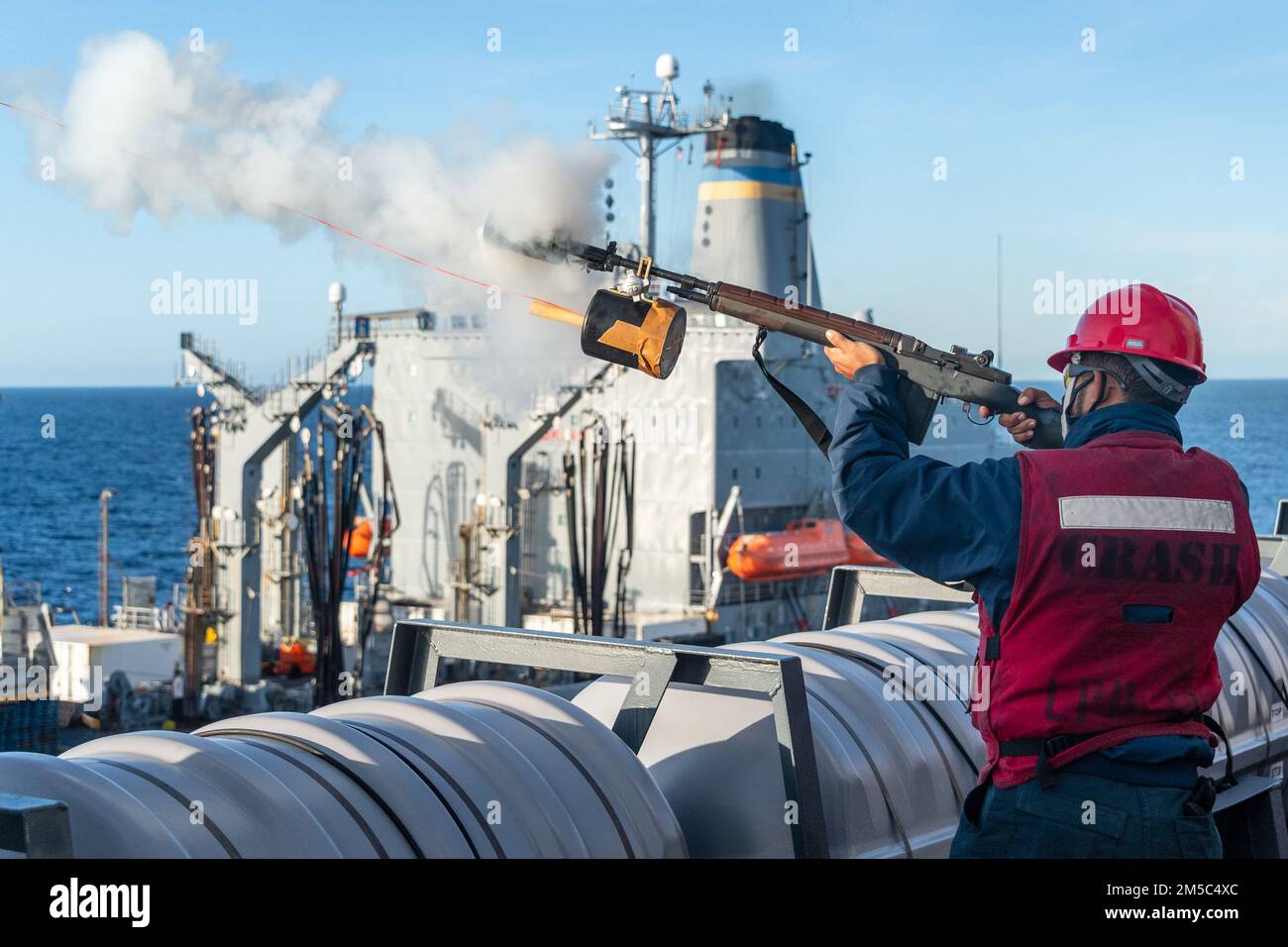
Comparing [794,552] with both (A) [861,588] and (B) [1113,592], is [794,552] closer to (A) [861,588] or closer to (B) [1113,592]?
(A) [861,588]

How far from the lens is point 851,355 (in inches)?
174

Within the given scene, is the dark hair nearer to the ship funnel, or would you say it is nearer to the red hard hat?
the red hard hat

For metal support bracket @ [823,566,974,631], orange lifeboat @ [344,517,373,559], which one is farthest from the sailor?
A: orange lifeboat @ [344,517,373,559]

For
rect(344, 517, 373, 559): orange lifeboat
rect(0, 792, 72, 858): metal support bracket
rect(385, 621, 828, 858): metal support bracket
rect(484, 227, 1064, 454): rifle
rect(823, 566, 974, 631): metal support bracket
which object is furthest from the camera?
rect(344, 517, 373, 559): orange lifeboat

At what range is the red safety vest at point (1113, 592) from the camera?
3.81 metres

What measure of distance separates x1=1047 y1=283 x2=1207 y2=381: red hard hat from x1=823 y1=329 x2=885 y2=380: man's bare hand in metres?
0.55

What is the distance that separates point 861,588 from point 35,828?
6442mm

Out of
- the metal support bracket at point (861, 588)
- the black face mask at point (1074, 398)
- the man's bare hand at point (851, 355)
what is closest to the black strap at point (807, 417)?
the man's bare hand at point (851, 355)

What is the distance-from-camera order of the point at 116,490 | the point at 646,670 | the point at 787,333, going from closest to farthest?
the point at 787,333 → the point at 646,670 → the point at 116,490

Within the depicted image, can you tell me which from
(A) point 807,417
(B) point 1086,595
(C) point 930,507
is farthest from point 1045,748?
(A) point 807,417

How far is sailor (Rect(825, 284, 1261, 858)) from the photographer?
382 centimetres

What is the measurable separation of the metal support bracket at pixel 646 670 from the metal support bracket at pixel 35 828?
2255 mm

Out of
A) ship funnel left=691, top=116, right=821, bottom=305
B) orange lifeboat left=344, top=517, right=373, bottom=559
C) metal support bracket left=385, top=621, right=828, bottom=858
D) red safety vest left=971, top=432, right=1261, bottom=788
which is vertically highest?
ship funnel left=691, top=116, right=821, bottom=305
